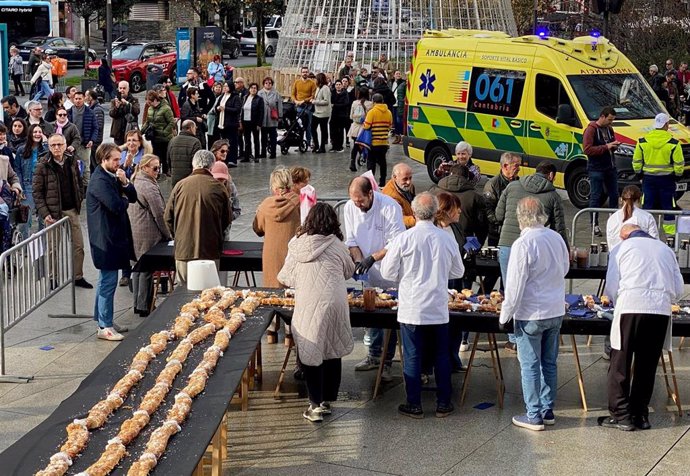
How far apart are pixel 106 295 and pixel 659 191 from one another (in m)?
A: 7.76

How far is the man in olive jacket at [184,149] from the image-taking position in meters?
15.2

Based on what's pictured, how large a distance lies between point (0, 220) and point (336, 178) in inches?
363

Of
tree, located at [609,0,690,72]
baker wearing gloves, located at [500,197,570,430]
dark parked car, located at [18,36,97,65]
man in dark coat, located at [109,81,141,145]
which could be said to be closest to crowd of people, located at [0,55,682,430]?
baker wearing gloves, located at [500,197,570,430]

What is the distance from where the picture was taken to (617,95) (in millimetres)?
17750

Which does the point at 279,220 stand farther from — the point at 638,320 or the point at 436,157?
the point at 436,157

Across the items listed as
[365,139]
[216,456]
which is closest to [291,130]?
[365,139]

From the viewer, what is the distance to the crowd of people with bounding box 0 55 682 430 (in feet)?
27.6

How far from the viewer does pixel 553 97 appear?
17.5 meters

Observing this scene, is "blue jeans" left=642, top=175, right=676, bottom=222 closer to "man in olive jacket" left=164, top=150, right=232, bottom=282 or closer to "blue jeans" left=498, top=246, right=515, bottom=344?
"blue jeans" left=498, top=246, right=515, bottom=344

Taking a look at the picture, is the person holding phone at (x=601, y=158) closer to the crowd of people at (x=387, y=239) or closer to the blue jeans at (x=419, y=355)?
the crowd of people at (x=387, y=239)

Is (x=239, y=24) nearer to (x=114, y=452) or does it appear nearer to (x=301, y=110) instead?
(x=301, y=110)

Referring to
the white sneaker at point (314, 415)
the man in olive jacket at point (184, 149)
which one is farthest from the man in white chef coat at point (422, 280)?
the man in olive jacket at point (184, 149)

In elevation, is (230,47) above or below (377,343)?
above

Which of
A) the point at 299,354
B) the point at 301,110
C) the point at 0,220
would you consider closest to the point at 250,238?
the point at 0,220
